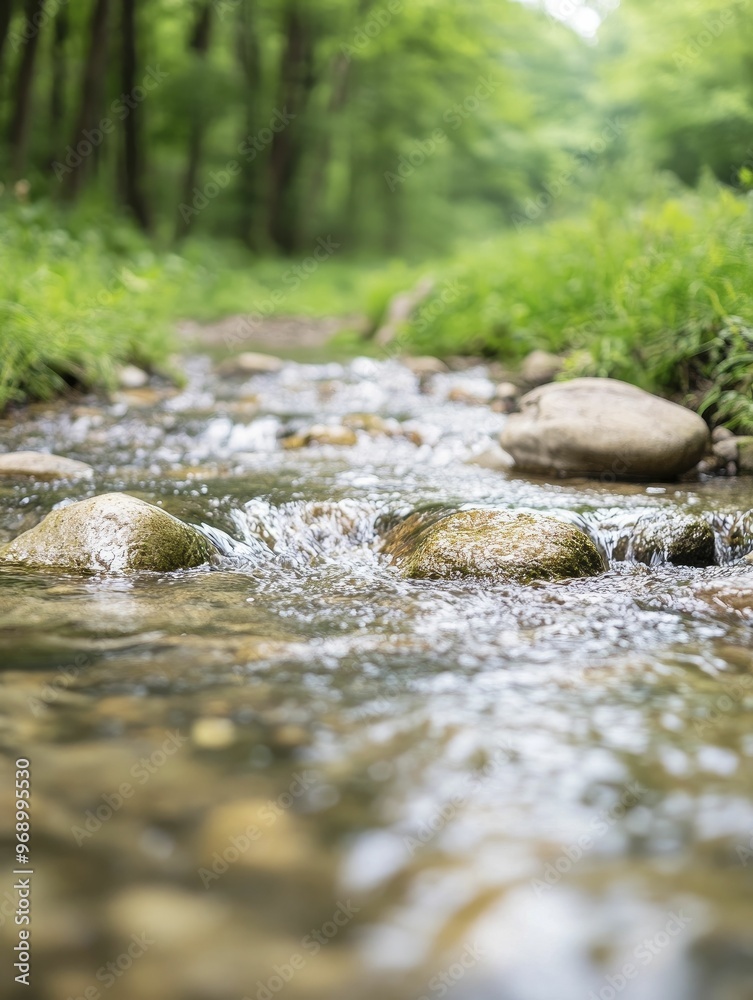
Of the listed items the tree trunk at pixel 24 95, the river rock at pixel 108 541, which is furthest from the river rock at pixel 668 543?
the tree trunk at pixel 24 95

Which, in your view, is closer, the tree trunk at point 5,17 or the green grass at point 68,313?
the green grass at point 68,313

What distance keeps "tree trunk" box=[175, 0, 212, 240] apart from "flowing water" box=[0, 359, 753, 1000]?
666 inches

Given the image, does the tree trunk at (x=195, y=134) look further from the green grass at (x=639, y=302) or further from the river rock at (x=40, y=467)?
the river rock at (x=40, y=467)

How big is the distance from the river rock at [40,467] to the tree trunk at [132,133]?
12.9 metres

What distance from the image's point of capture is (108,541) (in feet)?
9.57

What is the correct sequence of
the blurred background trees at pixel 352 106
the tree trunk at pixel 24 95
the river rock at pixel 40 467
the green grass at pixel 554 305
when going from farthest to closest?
the blurred background trees at pixel 352 106, the tree trunk at pixel 24 95, the green grass at pixel 554 305, the river rock at pixel 40 467

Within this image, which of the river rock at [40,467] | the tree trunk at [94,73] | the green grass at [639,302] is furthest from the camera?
the tree trunk at [94,73]

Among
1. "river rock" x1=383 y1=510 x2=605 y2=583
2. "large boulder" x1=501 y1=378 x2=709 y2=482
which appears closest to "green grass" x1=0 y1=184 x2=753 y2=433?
"large boulder" x1=501 y1=378 x2=709 y2=482

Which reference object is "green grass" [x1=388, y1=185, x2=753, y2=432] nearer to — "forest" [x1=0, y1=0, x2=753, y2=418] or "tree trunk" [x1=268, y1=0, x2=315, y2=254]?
"forest" [x1=0, y1=0, x2=753, y2=418]

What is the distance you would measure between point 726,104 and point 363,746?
45.9ft

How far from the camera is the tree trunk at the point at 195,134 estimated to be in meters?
17.6

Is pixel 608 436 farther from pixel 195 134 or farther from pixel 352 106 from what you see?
pixel 352 106

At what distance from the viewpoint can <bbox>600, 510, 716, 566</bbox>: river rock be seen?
3084mm

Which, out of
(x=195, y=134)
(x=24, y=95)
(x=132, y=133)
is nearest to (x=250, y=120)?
(x=195, y=134)
